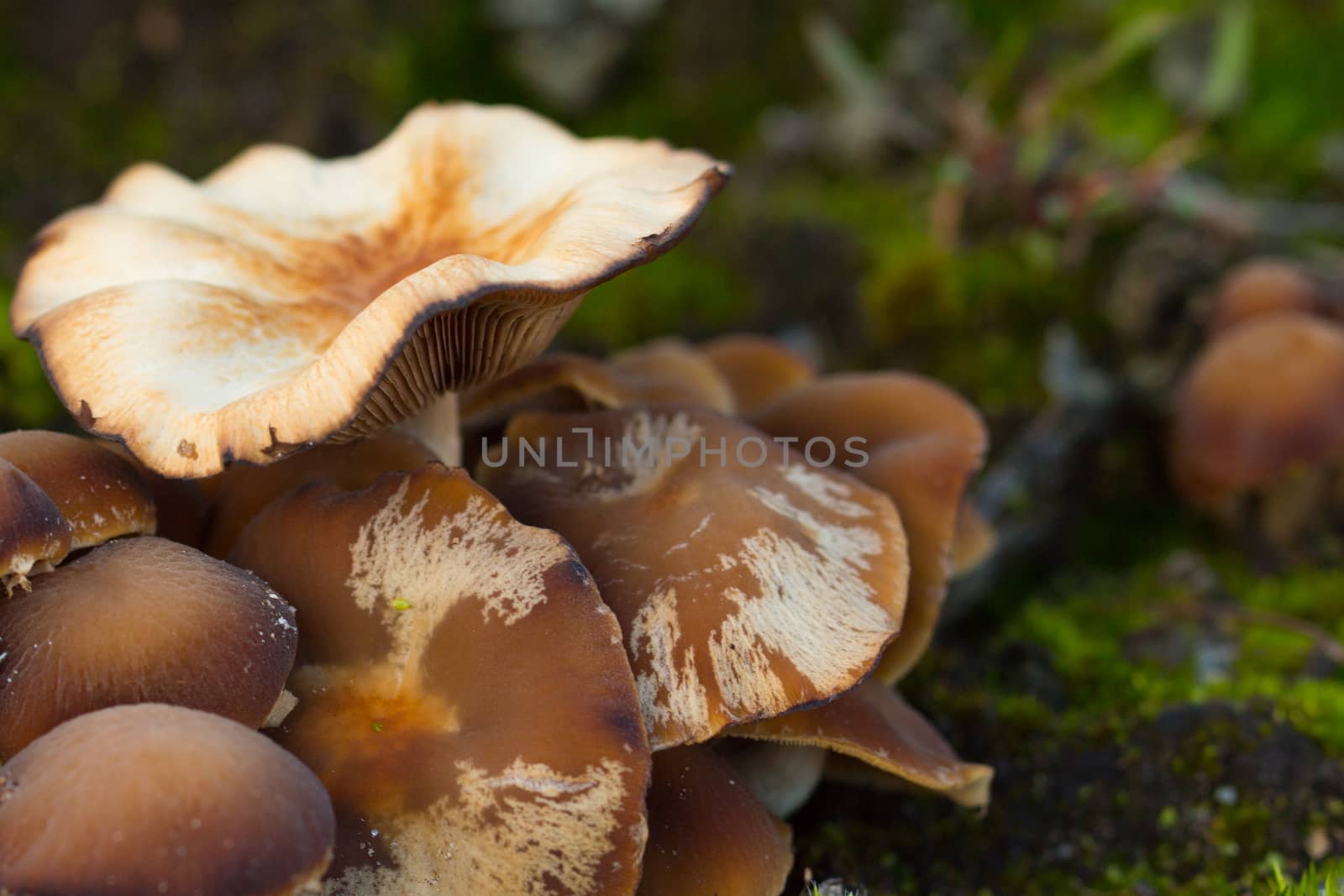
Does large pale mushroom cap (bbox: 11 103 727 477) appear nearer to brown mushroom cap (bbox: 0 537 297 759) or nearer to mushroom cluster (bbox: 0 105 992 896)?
mushroom cluster (bbox: 0 105 992 896)

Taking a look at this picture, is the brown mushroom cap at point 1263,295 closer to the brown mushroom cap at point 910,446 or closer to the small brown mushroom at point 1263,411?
the small brown mushroom at point 1263,411

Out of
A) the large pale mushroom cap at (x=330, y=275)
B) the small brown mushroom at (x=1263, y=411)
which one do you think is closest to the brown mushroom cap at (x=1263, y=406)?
the small brown mushroom at (x=1263, y=411)

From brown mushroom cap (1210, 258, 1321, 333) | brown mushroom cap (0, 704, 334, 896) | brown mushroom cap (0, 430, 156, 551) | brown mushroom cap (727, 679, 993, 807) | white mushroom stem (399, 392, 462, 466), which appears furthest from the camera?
brown mushroom cap (1210, 258, 1321, 333)

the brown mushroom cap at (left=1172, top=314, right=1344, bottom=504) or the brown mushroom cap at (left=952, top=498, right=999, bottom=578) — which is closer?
the brown mushroom cap at (left=952, top=498, right=999, bottom=578)

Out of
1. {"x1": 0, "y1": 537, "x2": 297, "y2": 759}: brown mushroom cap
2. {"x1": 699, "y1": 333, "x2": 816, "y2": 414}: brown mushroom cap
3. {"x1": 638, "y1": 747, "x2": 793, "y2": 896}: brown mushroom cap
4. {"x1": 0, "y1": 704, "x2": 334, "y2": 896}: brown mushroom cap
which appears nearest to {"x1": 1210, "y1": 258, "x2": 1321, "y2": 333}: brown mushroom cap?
{"x1": 699, "y1": 333, "x2": 816, "y2": 414}: brown mushroom cap

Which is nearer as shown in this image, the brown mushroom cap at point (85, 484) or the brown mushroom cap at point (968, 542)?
the brown mushroom cap at point (85, 484)

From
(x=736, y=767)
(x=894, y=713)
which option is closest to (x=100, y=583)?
(x=736, y=767)

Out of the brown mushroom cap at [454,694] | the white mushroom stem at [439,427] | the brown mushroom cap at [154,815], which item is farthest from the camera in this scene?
the white mushroom stem at [439,427]

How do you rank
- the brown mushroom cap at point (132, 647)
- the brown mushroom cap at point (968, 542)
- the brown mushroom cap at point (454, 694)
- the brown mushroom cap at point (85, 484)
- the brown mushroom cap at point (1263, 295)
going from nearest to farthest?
1. the brown mushroom cap at point (132, 647)
2. the brown mushroom cap at point (454, 694)
3. the brown mushroom cap at point (85, 484)
4. the brown mushroom cap at point (968, 542)
5. the brown mushroom cap at point (1263, 295)
